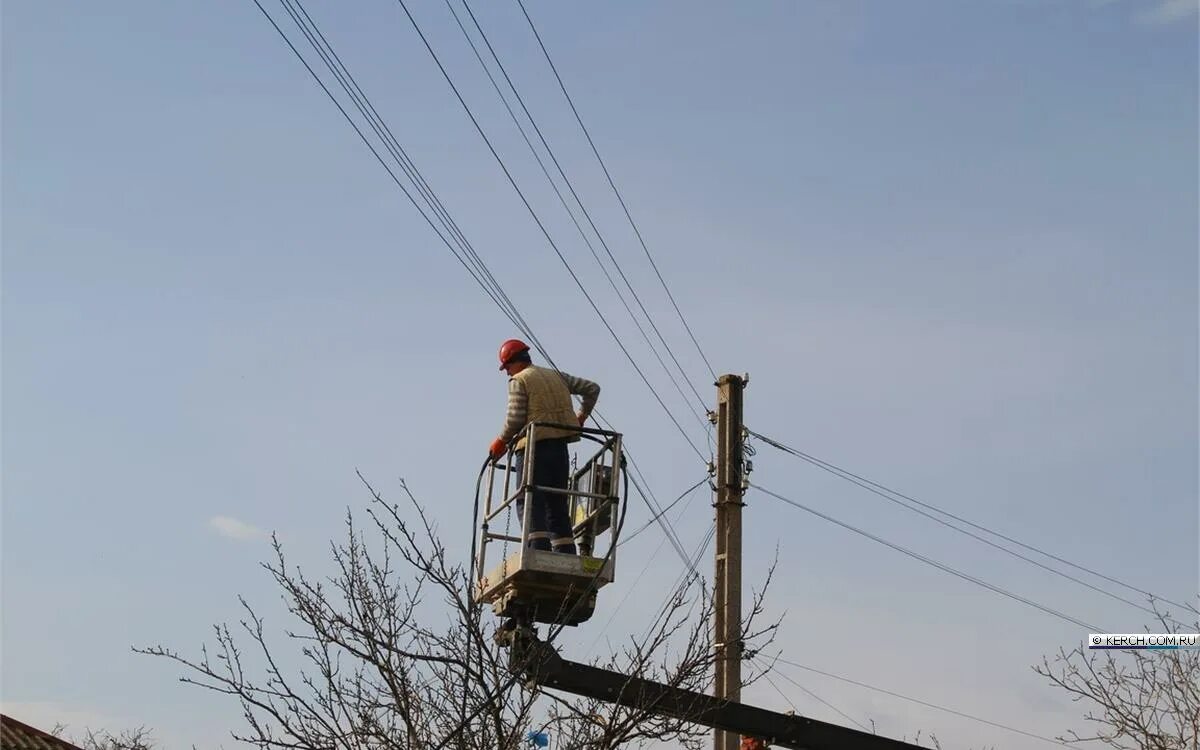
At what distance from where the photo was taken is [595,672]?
10641 millimetres

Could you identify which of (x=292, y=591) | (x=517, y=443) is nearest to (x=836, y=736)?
(x=517, y=443)

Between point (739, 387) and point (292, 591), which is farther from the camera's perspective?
point (739, 387)

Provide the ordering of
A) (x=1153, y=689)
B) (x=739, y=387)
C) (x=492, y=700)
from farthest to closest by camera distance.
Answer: (x=739, y=387)
(x=1153, y=689)
(x=492, y=700)

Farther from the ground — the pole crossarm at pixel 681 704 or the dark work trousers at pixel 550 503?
the dark work trousers at pixel 550 503

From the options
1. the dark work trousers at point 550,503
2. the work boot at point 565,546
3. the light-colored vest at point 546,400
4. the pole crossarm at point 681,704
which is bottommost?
the pole crossarm at point 681,704

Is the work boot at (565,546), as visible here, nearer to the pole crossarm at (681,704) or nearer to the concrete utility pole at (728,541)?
the pole crossarm at (681,704)

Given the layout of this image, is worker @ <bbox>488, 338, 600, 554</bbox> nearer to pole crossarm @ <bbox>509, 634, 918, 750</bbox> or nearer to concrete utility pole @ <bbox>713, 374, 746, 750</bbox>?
pole crossarm @ <bbox>509, 634, 918, 750</bbox>

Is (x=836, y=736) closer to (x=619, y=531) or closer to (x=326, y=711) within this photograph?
(x=619, y=531)

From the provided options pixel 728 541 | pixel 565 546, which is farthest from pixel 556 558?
pixel 728 541

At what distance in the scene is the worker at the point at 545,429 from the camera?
9758mm

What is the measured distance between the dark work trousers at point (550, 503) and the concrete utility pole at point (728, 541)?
386 cm

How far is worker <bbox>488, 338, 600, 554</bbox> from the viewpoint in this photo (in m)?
9.76

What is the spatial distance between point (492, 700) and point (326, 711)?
1172 millimetres

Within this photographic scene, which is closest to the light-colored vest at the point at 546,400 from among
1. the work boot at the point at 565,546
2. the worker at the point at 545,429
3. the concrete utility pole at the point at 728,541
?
the worker at the point at 545,429
